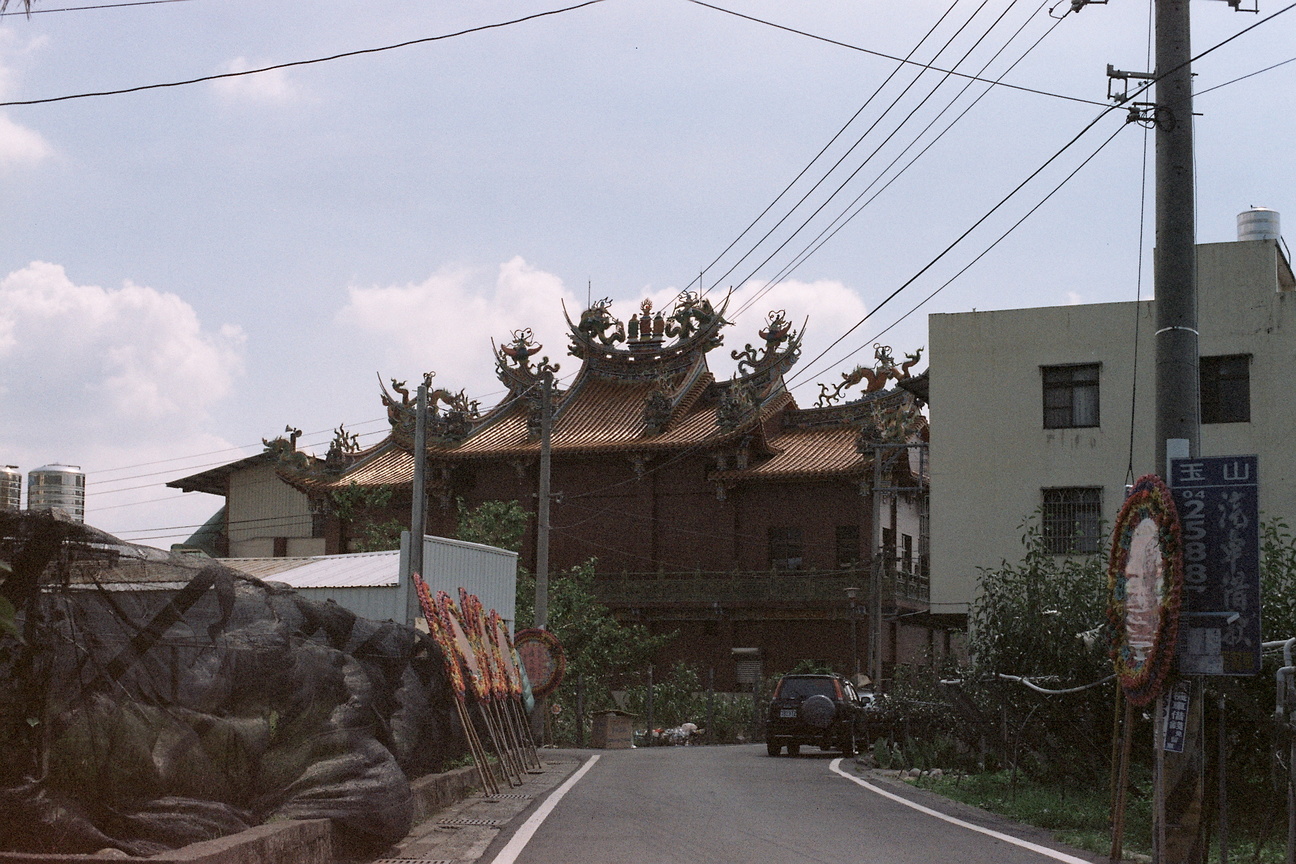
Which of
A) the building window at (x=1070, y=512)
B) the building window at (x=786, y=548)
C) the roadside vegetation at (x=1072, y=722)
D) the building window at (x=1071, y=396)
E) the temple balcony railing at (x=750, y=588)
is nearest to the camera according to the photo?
the roadside vegetation at (x=1072, y=722)

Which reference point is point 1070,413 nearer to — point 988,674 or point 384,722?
point 988,674

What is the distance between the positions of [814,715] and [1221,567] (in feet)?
66.5

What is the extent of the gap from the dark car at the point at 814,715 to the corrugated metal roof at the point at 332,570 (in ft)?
27.9

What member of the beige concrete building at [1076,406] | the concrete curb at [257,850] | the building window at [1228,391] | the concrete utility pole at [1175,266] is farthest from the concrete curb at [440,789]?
the building window at [1228,391]

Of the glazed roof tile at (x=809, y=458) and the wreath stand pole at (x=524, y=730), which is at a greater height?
the glazed roof tile at (x=809, y=458)

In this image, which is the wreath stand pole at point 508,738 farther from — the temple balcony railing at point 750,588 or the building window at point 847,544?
the building window at point 847,544

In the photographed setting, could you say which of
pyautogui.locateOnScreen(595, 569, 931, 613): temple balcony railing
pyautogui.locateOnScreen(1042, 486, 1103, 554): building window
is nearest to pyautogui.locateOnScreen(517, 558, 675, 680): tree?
pyautogui.locateOnScreen(595, 569, 931, 613): temple balcony railing

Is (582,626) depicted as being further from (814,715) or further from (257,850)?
(257,850)

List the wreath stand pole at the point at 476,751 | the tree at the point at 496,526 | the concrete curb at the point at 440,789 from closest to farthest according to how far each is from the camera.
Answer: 1. the concrete curb at the point at 440,789
2. the wreath stand pole at the point at 476,751
3. the tree at the point at 496,526

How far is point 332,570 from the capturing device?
26.2m

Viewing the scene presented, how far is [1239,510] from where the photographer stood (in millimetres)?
9500

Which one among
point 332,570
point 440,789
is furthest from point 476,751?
point 332,570

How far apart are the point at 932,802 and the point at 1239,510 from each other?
8771 millimetres

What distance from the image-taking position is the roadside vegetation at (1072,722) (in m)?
12.4
